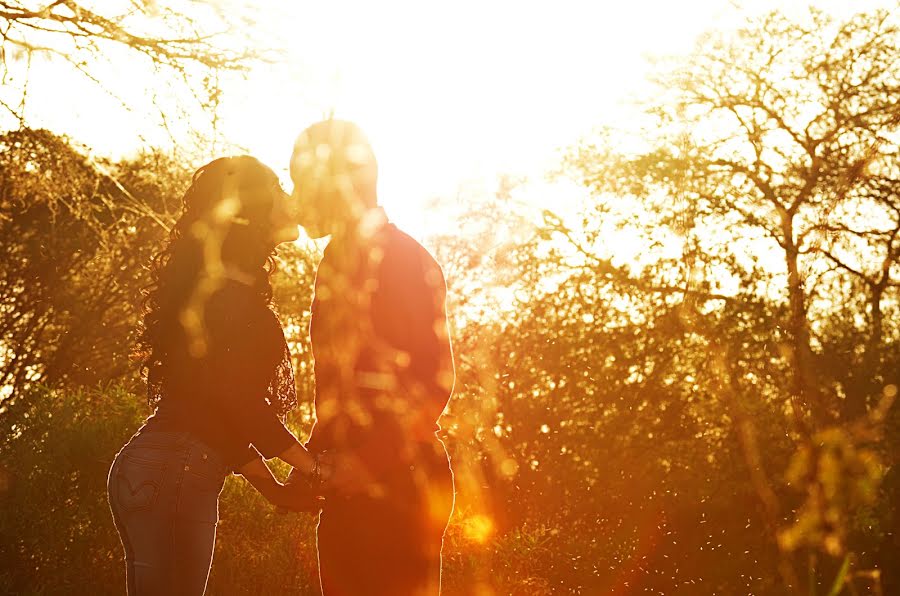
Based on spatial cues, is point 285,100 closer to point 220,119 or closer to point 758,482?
point 220,119

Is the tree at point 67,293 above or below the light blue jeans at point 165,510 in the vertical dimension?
above

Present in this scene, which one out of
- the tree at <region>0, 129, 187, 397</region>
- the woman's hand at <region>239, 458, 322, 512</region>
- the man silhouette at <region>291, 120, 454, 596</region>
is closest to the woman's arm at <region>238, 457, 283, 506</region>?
the woman's hand at <region>239, 458, 322, 512</region>

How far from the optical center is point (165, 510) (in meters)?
2.55

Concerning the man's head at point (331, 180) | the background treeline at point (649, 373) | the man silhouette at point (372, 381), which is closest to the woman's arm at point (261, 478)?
the man silhouette at point (372, 381)

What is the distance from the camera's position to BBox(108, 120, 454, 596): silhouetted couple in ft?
8.55

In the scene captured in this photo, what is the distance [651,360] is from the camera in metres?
10.5

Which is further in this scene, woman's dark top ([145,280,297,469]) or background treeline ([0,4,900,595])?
background treeline ([0,4,900,595])

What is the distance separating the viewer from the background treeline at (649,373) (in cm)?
630

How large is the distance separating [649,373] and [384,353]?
26.6 ft

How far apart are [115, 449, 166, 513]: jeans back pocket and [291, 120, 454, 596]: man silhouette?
20.0 inches

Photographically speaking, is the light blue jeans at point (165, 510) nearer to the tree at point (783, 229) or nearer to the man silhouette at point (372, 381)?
the man silhouette at point (372, 381)

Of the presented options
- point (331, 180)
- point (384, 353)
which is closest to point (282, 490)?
point (384, 353)

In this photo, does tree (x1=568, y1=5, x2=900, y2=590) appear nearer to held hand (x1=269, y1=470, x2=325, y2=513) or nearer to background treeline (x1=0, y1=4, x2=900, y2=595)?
background treeline (x1=0, y1=4, x2=900, y2=595)

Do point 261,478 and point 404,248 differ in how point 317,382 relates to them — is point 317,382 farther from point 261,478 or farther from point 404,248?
point 404,248
